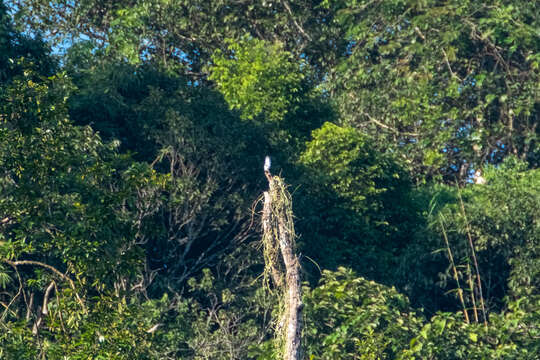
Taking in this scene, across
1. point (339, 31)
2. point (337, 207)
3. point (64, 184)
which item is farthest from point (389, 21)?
point (64, 184)

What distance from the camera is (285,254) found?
6176mm

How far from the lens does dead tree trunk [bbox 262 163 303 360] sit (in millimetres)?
6121

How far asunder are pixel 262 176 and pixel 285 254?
10.2 metres

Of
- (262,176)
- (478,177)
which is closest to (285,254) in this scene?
(262,176)

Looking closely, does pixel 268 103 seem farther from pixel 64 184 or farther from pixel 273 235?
pixel 273 235

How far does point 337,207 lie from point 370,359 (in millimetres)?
5212

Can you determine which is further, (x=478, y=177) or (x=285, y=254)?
(x=478, y=177)

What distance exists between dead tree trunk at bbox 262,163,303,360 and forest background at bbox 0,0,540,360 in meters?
0.80

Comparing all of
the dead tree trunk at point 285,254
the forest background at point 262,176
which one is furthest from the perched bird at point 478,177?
the dead tree trunk at point 285,254

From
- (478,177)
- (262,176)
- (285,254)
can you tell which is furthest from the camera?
(478,177)

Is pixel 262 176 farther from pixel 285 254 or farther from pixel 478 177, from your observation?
pixel 285 254

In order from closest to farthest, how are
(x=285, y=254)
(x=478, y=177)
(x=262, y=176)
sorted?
(x=285, y=254)
(x=262, y=176)
(x=478, y=177)

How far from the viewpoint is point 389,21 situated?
77.9ft

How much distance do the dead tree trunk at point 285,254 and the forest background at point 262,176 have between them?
2.61 feet
